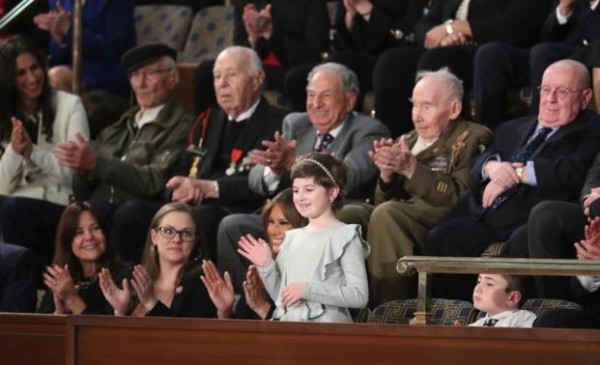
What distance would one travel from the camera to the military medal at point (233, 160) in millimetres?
7757

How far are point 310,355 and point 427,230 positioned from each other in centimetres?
197

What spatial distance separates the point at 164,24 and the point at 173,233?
3.17 m

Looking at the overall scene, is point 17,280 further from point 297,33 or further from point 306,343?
point 306,343

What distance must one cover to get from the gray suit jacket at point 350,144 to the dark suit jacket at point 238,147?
0.09m

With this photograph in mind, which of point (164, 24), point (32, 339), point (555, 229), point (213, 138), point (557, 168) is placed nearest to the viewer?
point (32, 339)

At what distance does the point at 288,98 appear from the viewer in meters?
8.34

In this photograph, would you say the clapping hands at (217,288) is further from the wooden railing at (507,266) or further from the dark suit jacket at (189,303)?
the wooden railing at (507,266)

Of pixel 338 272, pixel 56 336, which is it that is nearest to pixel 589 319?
pixel 338 272

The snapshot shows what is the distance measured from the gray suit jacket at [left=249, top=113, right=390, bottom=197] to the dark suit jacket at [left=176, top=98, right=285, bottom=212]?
0.09 metres

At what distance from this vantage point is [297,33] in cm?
858

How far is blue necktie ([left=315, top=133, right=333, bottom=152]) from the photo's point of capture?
7457 millimetres

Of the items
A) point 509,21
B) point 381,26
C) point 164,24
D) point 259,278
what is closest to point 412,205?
point 259,278

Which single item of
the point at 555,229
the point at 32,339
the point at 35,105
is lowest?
the point at 32,339

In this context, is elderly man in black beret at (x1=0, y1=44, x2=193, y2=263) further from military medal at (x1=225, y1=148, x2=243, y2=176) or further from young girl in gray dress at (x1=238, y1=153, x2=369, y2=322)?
young girl in gray dress at (x1=238, y1=153, x2=369, y2=322)
